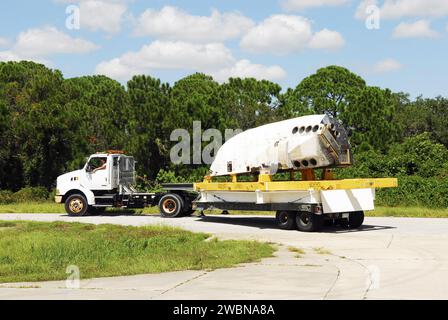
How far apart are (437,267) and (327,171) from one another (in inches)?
337

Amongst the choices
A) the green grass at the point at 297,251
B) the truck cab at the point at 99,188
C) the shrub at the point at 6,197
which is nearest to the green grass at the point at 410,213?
the truck cab at the point at 99,188

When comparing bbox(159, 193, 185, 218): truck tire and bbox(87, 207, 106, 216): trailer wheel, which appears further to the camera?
bbox(87, 207, 106, 216): trailer wheel

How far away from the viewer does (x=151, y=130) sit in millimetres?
35281

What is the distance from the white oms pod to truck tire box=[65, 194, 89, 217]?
7.84 meters

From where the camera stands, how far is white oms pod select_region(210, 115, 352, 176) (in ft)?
60.2

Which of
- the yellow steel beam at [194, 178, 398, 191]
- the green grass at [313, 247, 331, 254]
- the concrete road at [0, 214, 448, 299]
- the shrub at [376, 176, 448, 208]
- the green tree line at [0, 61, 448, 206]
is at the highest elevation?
the green tree line at [0, 61, 448, 206]

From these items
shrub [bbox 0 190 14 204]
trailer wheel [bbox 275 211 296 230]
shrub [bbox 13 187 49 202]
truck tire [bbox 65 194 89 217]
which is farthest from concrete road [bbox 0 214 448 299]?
shrub [bbox 0 190 14 204]

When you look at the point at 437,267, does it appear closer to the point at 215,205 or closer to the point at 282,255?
the point at 282,255

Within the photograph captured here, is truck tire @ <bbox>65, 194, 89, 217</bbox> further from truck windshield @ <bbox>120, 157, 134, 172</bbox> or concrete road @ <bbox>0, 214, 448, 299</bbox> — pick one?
concrete road @ <bbox>0, 214, 448, 299</bbox>

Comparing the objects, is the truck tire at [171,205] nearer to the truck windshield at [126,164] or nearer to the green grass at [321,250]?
the truck windshield at [126,164]

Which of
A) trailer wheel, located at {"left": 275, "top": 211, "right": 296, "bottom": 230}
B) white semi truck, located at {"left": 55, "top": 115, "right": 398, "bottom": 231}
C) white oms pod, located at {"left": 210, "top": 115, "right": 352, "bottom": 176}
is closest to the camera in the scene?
white semi truck, located at {"left": 55, "top": 115, "right": 398, "bottom": 231}

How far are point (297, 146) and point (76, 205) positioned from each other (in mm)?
10735

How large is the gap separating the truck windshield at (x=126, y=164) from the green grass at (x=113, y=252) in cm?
704

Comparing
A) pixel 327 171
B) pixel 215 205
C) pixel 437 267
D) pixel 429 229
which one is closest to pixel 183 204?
pixel 215 205
